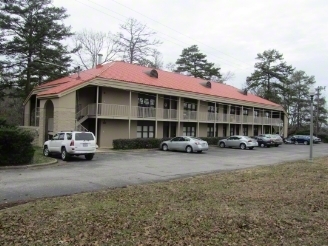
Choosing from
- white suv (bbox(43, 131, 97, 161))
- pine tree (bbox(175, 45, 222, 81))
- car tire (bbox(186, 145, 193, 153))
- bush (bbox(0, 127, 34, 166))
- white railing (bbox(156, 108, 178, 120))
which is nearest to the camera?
bush (bbox(0, 127, 34, 166))

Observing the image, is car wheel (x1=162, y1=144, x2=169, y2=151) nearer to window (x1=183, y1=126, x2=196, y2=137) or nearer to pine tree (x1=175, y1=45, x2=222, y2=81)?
window (x1=183, y1=126, x2=196, y2=137)

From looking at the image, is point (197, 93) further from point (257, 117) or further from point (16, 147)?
point (16, 147)

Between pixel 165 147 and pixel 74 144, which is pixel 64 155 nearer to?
pixel 74 144

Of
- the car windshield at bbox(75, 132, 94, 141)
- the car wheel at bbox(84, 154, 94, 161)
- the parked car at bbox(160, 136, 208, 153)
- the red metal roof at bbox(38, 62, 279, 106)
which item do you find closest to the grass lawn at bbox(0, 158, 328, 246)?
the car windshield at bbox(75, 132, 94, 141)

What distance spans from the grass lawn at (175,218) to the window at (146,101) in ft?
76.8

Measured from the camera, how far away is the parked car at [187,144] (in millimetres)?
26594

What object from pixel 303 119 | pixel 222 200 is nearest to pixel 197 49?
pixel 303 119

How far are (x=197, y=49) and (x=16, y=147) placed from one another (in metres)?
52.4

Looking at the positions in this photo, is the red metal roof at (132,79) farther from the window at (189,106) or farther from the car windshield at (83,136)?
the car windshield at (83,136)

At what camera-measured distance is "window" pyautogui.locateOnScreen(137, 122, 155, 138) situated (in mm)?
32500

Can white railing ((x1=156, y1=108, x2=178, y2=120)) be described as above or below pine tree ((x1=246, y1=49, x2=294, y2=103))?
below

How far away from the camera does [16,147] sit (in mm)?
15188

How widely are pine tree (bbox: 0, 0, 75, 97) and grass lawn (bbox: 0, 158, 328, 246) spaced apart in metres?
31.4

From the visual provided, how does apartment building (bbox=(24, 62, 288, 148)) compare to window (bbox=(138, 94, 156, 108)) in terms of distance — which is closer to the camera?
apartment building (bbox=(24, 62, 288, 148))
